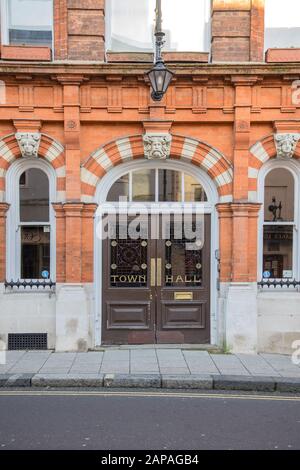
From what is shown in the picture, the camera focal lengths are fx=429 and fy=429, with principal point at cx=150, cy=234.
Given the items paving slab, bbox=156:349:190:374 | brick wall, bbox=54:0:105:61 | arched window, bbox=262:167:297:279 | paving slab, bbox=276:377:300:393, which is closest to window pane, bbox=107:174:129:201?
brick wall, bbox=54:0:105:61

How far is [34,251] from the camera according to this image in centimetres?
882

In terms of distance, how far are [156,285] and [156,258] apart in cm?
55

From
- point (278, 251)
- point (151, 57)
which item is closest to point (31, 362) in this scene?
point (278, 251)

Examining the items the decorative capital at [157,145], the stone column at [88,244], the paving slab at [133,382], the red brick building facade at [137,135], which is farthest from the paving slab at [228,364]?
the decorative capital at [157,145]

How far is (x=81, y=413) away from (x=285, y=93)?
678cm

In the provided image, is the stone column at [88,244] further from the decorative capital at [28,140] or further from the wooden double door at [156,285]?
Answer: the decorative capital at [28,140]

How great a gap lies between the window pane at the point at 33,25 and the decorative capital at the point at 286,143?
4.99m

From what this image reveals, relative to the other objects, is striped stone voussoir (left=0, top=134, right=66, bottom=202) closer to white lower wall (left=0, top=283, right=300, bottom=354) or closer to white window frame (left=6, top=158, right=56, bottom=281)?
white window frame (left=6, top=158, right=56, bottom=281)

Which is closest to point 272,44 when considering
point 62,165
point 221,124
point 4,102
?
point 221,124

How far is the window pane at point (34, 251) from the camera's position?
28.9 feet

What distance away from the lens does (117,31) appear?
8.78 metres

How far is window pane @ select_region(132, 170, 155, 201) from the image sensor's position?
8.83 metres

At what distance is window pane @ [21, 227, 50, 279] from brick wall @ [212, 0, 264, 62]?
491 cm

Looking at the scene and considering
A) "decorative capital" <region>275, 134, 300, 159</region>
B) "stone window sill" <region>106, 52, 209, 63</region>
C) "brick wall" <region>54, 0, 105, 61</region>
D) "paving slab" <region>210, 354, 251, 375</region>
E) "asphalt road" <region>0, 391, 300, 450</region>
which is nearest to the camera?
"asphalt road" <region>0, 391, 300, 450</region>
